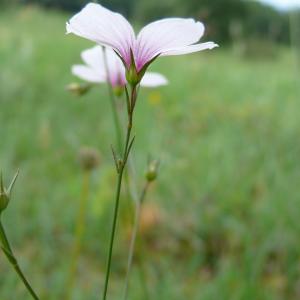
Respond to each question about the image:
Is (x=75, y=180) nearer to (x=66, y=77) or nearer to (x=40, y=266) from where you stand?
(x=40, y=266)

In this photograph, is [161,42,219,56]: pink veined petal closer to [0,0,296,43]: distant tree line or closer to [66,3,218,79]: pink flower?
[66,3,218,79]: pink flower

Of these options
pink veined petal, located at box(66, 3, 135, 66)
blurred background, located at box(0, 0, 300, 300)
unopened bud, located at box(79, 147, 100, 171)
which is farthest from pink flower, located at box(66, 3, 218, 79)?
unopened bud, located at box(79, 147, 100, 171)

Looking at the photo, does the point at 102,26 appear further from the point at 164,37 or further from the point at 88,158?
the point at 88,158

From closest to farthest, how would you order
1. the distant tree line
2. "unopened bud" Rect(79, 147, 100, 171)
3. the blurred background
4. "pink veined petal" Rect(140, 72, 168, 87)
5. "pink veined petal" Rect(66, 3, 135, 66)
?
"pink veined petal" Rect(66, 3, 135, 66) < "pink veined petal" Rect(140, 72, 168, 87) < "unopened bud" Rect(79, 147, 100, 171) < the blurred background < the distant tree line

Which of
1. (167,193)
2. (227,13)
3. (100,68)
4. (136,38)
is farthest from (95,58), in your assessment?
(227,13)

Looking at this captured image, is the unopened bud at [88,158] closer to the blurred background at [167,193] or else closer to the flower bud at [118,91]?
the blurred background at [167,193]

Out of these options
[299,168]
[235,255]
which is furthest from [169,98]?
[235,255]
